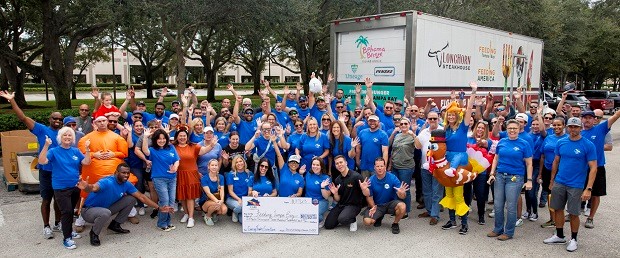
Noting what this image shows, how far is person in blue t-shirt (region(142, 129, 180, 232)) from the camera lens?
6.50m

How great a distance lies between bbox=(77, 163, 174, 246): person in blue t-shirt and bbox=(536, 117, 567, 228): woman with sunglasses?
216 inches

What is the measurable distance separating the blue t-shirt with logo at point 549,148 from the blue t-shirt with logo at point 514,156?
79 cm

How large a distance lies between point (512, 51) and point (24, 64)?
19.9 m

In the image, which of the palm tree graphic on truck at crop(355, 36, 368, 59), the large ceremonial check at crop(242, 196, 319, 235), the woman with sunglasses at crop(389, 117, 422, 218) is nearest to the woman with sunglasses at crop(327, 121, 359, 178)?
the woman with sunglasses at crop(389, 117, 422, 218)

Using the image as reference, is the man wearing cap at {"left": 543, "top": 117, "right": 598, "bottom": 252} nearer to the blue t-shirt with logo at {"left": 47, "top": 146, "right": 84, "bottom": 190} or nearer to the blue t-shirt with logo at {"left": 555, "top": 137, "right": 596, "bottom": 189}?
the blue t-shirt with logo at {"left": 555, "top": 137, "right": 596, "bottom": 189}

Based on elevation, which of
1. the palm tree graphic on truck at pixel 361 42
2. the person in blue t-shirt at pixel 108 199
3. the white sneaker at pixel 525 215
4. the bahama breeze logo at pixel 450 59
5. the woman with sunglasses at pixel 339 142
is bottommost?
the white sneaker at pixel 525 215

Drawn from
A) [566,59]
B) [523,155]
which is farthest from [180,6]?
[566,59]

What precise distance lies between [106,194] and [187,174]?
44.2 inches

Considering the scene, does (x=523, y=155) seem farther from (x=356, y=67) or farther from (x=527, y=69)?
(x=527, y=69)

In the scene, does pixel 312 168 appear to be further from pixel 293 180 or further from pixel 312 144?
pixel 312 144

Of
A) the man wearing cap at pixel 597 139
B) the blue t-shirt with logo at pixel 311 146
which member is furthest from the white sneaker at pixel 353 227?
the man wearing cap at pixel 597 139

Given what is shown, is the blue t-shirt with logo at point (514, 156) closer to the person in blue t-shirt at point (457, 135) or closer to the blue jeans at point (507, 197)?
the blue jeans at point (507, 197)

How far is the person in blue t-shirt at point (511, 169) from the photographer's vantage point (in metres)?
5.89

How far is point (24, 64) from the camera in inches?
836
